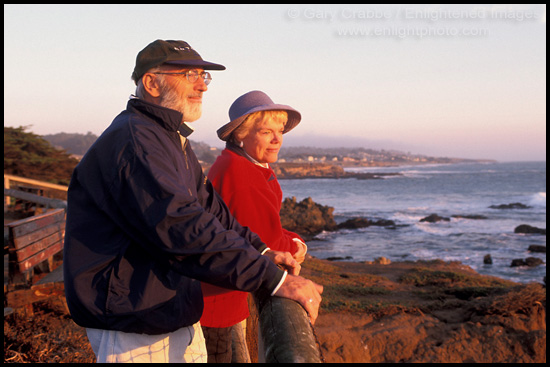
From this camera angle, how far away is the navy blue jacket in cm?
152

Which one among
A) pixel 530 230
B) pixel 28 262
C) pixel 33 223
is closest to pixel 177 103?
pixel 28 262

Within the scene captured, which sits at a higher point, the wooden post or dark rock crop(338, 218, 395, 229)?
the wooden post

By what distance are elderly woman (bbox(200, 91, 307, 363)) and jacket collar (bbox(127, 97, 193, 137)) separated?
0.69 meters

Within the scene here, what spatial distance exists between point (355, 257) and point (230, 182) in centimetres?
1975

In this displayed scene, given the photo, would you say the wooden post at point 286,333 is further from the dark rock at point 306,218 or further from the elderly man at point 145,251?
the dark rock at point 306,218

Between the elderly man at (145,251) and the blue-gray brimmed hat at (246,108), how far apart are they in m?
0.85

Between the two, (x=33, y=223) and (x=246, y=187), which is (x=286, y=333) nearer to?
(x=246, y=187)

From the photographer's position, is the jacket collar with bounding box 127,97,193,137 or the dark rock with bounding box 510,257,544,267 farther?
the dark rock with bounding box 510,257,544,267

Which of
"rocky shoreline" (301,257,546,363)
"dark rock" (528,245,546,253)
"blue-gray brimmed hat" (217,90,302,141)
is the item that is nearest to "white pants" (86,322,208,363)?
"blue-gray brimmed hat" (217,90,302,141)

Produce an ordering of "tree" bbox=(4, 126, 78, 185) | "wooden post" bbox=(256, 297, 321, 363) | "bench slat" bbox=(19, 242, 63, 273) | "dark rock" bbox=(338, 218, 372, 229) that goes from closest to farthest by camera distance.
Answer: "wooden post" bbox=(256, 297, 321, 363), "bench slat" bbox=(19, 242, 63, 273), "tree" bbox=(4, 126, 78, 185), "dark rock" bbox=(338, 218, 372, 229)

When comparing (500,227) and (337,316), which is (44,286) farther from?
(500,227)

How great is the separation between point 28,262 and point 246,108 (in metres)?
3.76

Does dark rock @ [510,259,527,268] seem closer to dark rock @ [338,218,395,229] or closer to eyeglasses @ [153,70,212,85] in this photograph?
dark rock @ [338,218,395,229]

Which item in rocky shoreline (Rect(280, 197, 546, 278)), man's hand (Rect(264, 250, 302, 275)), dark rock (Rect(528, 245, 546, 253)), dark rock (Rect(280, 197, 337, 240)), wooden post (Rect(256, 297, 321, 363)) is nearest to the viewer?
Answer: wooden post (Rect(256, 297, 321, 363))
